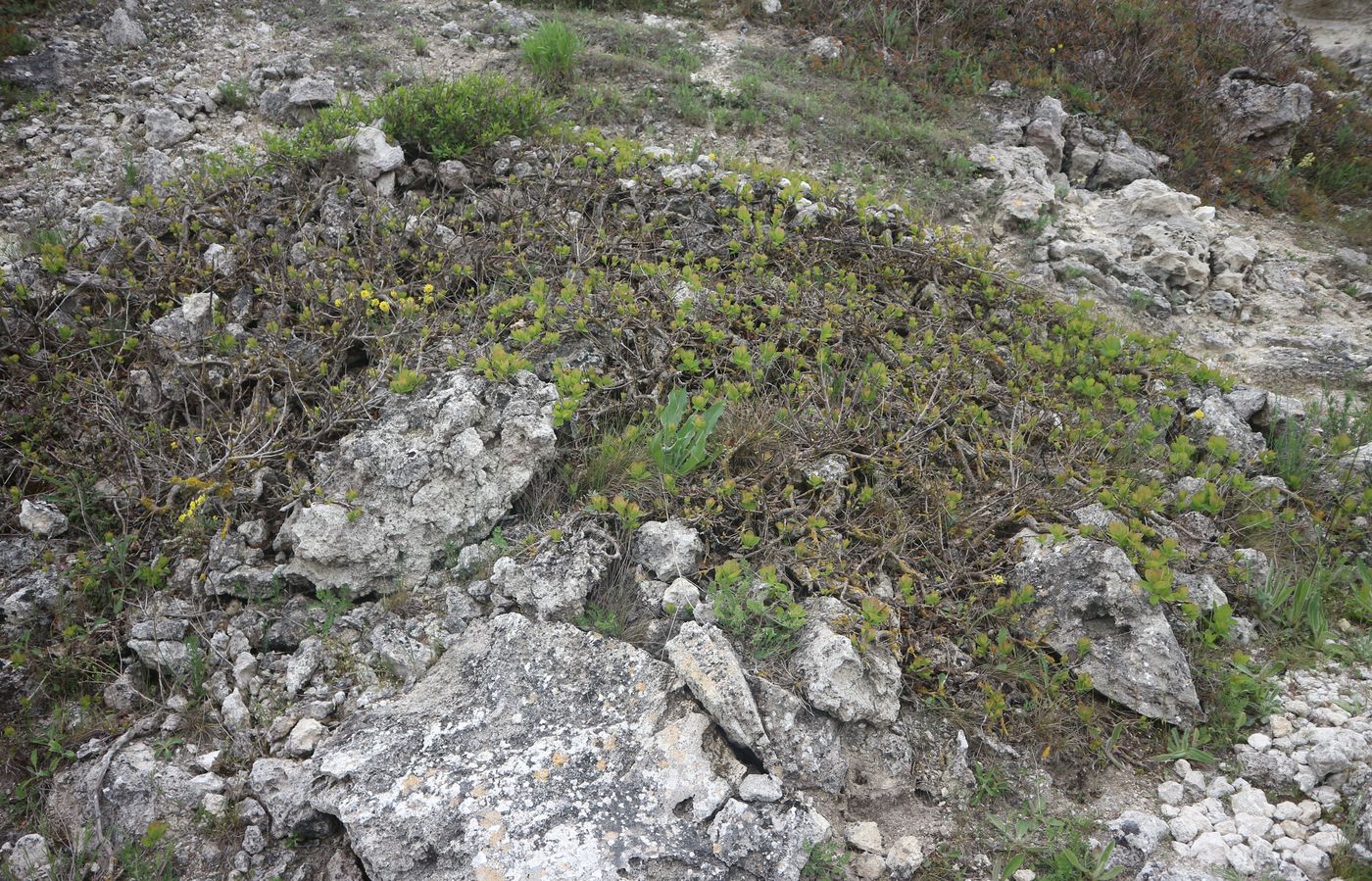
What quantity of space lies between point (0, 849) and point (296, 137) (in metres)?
4.72

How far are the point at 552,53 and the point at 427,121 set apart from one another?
250 cm

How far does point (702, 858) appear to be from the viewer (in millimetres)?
2672

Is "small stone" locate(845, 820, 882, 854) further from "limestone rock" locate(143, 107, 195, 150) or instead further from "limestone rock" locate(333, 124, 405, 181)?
"limestone rock" locate(143, 107, 195, 150)

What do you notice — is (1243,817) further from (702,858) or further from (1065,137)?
(1065,137)

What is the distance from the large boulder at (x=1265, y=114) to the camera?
29.8 ft

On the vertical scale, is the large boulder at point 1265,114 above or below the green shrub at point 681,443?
above

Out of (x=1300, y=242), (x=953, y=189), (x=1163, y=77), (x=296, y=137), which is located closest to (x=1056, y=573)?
(x=953, y=189)

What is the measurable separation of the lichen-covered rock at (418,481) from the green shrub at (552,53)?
503 centimetres

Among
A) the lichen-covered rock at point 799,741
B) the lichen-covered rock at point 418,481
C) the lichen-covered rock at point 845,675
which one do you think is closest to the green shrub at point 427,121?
the lichen-covered rock at point 418,481

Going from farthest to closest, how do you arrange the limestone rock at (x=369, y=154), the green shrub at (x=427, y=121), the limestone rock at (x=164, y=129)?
1. the limestone rock at (x=164, y=129)
2. the green shrub at (x=427, y=121)
3. the limestone rock at (x=369, y=154)

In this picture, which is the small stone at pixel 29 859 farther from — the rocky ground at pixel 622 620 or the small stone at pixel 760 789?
the small stone at pixel 760 789

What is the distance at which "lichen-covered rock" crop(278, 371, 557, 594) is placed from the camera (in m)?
3.62

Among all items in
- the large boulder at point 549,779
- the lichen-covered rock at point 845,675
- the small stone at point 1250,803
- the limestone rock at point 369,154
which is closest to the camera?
the large boulder at point 549,779

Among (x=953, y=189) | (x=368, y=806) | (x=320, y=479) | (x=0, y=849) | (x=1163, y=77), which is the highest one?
(x=1163, y=77)
